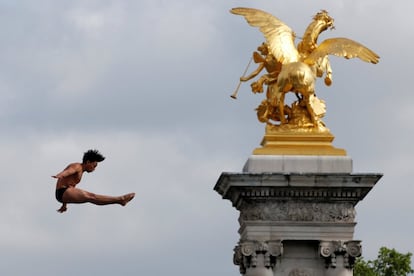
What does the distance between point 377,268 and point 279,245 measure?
31.4 metres

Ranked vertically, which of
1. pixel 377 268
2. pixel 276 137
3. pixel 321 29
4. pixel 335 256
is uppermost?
pixel 377 268

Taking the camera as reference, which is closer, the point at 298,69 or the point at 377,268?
the point at 298,69

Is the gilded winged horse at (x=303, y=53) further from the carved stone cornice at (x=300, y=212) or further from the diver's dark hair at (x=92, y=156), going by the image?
the diver's dark hair at (x=92, y=156)

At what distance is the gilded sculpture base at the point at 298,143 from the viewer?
140 ft

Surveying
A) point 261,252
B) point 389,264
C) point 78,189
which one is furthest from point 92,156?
point 389,264

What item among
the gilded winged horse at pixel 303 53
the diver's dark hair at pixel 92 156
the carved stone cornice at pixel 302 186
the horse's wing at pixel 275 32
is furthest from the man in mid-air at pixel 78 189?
the horse's wing at pixel 275 32

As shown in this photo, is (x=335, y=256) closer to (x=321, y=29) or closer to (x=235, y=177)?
(x=235, y=177)

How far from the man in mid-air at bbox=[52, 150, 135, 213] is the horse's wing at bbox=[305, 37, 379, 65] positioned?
44.3ft

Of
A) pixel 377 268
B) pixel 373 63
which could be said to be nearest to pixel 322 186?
pixel 373 63

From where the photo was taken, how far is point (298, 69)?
4309 centimetres

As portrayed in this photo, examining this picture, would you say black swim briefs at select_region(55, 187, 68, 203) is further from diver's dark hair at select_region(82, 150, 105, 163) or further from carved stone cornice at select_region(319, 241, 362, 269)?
carved stone cornice at select_region(319, 241, 362, 269)

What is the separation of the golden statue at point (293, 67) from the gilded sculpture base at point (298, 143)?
0.08 feet

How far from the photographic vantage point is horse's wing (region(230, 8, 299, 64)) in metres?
43.8

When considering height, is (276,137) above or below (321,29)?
below
